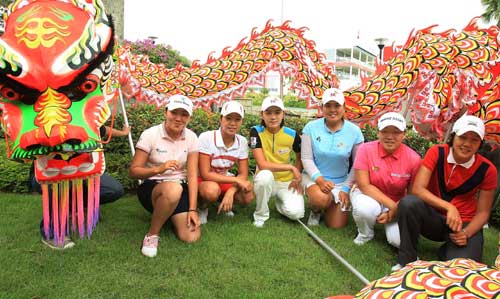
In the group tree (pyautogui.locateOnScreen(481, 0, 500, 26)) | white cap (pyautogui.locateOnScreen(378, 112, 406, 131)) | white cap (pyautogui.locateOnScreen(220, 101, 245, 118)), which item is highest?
tree (pyautogui.locateOnScreen(481, 0, 500, 26))

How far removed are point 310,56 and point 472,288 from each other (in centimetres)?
352

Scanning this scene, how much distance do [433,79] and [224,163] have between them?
1.99 metres

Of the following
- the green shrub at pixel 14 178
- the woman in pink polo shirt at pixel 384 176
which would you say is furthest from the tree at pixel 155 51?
the woman in pink polo shirt at pixel 384 176

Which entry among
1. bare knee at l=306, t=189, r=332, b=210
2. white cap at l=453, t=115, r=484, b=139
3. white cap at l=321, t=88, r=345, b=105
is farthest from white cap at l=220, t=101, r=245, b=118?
white cap at l=453, t=115, r=484, b=139

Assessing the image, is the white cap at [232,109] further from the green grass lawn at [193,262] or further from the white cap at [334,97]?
the green grass lawn at [193,262]

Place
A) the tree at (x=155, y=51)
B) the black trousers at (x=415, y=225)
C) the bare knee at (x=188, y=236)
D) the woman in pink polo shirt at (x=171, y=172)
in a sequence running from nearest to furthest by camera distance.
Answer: the black trousers at (x=415, y=225) → the woman in pink polo shirt at (x=171, y=172) → the bare knee at (x=188, y=236) → the tree at (x=155, y=51)

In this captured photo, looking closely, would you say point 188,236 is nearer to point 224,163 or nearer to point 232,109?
point 224,163

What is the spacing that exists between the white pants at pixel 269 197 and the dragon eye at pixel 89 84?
1.62m

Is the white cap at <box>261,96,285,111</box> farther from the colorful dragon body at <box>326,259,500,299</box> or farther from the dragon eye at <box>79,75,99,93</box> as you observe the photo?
the colorful dragon body at <box>326,259,500,299</box>

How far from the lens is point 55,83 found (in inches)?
100

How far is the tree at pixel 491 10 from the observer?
15.9 m

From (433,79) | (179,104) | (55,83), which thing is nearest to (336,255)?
(179,104)

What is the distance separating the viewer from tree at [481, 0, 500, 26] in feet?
52.1

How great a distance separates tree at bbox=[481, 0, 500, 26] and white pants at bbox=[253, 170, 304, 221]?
1575 centimetres
